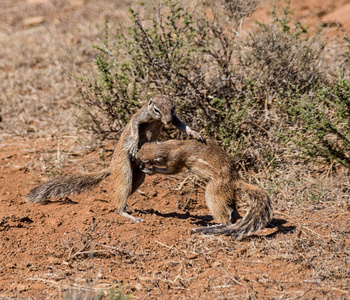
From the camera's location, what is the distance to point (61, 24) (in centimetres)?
1242

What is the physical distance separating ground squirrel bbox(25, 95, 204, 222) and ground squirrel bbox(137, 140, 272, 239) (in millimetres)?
208

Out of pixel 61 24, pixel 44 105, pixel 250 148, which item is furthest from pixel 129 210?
pixel 61 24

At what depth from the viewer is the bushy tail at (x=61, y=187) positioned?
17.0 ft

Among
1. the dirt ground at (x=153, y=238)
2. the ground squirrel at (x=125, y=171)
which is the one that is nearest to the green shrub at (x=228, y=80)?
the dirt ground at (x=153, y=238)

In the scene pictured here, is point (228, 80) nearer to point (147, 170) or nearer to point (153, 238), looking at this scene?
point (147, 170)

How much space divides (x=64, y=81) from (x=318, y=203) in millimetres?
6535

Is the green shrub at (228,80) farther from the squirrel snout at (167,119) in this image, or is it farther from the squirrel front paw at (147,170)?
the squirrel front paw at (147,170)

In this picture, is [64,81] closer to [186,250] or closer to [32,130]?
[32,130]

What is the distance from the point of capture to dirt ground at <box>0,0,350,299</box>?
143 inches

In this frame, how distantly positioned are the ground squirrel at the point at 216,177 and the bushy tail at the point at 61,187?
702 mm

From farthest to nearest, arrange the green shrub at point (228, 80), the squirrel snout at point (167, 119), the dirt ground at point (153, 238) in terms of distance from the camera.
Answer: the green shrub at point (228, 80) → the squirrel snout at point (167, 119) → the dirt ground at point (153, 238)

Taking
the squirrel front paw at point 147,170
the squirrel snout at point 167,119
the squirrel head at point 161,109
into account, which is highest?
the squirrel head at point 161,109

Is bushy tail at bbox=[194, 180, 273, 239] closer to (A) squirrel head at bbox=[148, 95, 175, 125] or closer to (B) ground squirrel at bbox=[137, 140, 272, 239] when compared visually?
(B) ground squirrel at bbox=[137, 140, 272, 239]

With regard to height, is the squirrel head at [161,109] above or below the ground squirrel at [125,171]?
above
